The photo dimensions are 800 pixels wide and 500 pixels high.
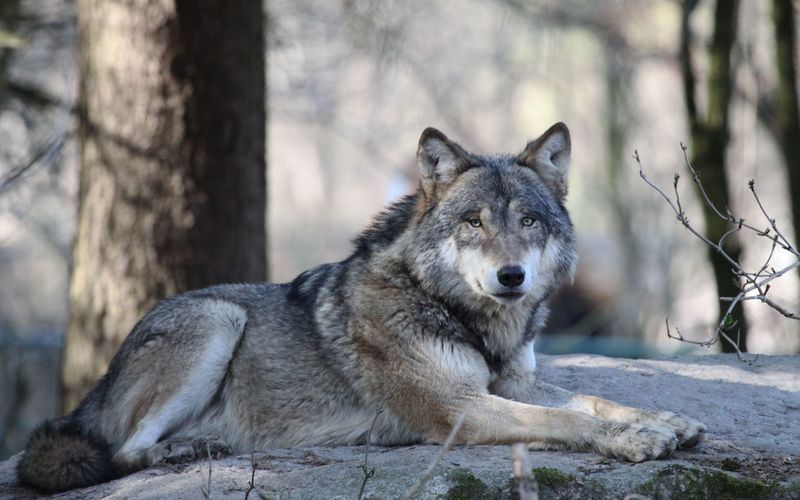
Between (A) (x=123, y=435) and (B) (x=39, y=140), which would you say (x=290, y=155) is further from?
(A) (x=123, y=435)

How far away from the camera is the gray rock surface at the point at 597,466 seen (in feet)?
14.1

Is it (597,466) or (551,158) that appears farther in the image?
(551,158)

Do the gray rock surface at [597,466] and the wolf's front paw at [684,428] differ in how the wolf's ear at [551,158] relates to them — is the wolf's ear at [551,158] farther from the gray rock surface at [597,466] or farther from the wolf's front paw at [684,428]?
the wolf's front paw at [684,428]

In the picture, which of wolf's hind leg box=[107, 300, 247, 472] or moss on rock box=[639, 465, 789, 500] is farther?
wolf's hind leg box=[107, 300, 247, 472]

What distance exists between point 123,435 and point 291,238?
1991 centimetres

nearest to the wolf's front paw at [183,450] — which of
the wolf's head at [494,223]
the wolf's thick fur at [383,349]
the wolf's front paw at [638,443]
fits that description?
the wolf's thick fur at [383,349]

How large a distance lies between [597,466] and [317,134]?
73.6ft

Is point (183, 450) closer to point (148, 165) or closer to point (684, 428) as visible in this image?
point (684, 428)

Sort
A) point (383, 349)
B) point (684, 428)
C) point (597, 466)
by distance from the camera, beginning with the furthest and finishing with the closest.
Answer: point (383, 349) < point (684, 428) < point (597, 466)

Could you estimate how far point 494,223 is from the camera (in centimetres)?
538

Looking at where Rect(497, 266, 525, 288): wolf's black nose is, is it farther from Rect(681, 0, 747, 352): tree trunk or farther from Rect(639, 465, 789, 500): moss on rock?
Rect(681, 0, 747, 352): tree trunk

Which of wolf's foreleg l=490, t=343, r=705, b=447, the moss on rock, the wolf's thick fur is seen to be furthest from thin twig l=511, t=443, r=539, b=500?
wolf's foreleg l=490, t=343, r=705, b=447

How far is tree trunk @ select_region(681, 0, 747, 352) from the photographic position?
8.39 metres

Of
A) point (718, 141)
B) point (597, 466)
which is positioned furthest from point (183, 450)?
point (718, 141)
